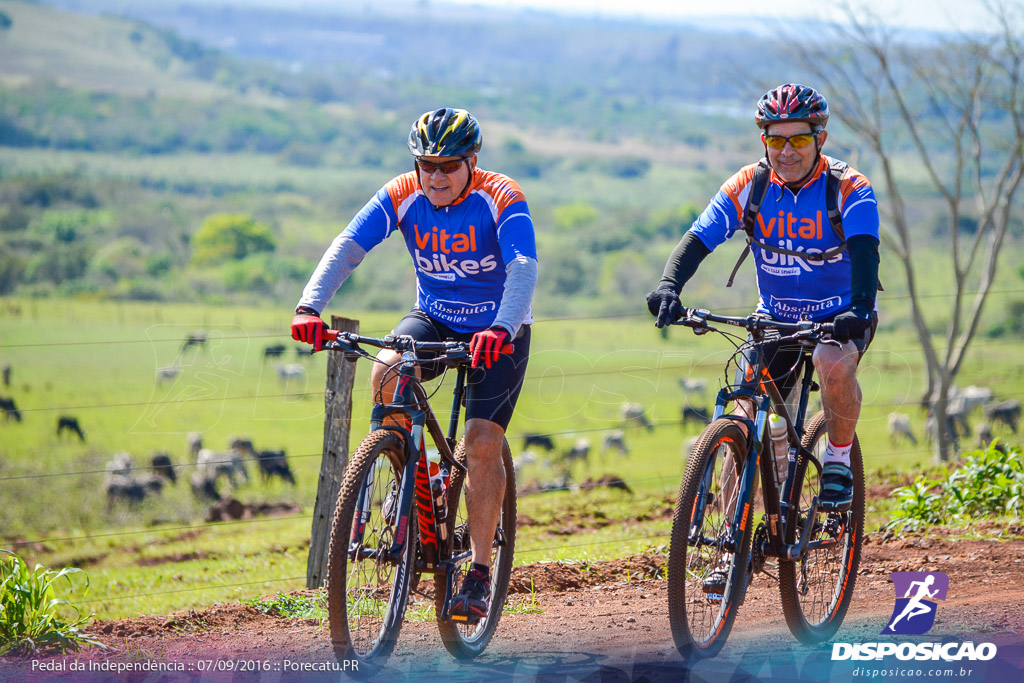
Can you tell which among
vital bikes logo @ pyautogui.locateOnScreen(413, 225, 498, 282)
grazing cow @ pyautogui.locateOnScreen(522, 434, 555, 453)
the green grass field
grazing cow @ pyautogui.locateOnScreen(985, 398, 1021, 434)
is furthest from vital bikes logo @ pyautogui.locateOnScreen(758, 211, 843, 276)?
grazing cow @ pyautogui.locateOnScreen(985, 398, 1021, 434)

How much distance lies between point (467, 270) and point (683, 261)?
0.99 m

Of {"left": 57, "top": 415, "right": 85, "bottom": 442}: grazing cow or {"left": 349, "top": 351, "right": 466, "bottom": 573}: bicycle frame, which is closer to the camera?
{"left": 349, "top": 351, "right": 466, "bottom": 573}: bicycle frame

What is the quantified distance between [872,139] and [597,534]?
12.2 m

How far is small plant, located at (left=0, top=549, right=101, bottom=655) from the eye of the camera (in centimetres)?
484

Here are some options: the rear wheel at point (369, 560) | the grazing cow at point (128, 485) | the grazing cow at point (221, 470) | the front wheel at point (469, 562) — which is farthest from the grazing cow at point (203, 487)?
the rear wheel at point (369, 560)

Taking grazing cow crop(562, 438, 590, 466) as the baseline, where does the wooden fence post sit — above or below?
above

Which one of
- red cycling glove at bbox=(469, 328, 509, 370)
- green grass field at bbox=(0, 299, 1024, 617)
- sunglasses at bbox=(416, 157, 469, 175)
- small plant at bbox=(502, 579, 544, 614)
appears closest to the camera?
red cycling glove at bbox=(469, 328, 509, 370)

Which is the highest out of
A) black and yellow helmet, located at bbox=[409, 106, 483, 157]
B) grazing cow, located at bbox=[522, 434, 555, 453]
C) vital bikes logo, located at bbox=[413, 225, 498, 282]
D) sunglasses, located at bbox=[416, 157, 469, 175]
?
black and yellow helmet, located at bbox=[409, 106, 483, 157]

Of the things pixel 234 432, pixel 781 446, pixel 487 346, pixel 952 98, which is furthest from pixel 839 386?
pixel 234 432

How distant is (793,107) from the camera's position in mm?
4809

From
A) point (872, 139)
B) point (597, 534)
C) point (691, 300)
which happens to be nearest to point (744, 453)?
point (597, 534)

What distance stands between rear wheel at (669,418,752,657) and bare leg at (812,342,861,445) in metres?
0.58

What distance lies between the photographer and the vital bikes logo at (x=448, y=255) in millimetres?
4656

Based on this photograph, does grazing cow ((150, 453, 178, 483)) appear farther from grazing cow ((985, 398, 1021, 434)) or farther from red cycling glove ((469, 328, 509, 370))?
red cycling glove ((469, 328, 509, 370))
